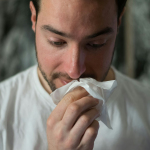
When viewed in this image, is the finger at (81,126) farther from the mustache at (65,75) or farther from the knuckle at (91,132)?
the mustache at (65,75)

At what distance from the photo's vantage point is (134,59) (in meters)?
1.65

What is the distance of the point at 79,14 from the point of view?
700 mm

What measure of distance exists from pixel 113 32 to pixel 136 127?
45cm

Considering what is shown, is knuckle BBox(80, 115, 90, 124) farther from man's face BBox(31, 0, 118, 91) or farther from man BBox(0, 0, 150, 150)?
man's face BBox(31, 0, 118, 91)

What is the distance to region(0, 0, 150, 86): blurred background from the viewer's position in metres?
1.49

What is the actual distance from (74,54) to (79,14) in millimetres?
137

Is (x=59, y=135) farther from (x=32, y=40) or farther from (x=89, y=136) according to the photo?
(x=32, y=40)

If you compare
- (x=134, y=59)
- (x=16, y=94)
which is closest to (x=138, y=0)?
(x=134, y=59)

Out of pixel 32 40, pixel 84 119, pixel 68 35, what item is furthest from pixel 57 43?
pixel 32 40

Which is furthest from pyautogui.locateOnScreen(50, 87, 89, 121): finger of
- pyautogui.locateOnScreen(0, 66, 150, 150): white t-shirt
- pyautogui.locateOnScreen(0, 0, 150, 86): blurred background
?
pyautogui.locateOnScreen(0, 0, 150, 86): blurred background

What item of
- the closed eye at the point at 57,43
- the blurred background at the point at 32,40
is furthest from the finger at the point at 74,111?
the blurred background at the point at 32,40

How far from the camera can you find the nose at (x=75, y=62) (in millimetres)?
728

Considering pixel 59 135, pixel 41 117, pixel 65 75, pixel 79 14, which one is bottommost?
pixel 41 117

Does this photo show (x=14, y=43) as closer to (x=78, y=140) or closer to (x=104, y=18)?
(x=104, y=18)
